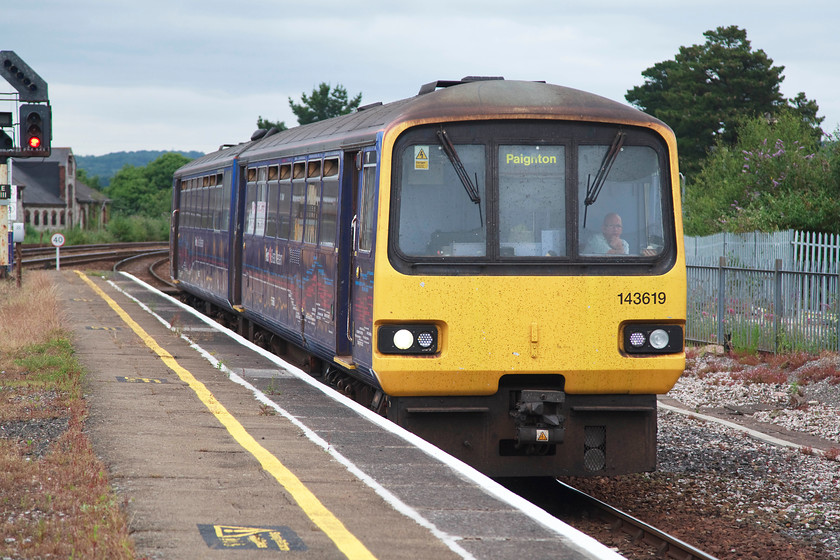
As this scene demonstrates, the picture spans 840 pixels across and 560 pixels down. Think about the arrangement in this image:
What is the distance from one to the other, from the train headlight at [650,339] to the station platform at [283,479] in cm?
178

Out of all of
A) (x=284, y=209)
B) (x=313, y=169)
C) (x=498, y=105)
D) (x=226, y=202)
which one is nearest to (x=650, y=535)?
(x=498, y=105)

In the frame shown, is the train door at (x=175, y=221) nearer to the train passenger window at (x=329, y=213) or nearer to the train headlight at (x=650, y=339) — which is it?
the train passenger window at (x=329, y=213)

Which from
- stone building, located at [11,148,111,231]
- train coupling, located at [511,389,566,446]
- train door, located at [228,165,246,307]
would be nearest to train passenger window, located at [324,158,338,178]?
train coupling, located at [511,389,566,446]

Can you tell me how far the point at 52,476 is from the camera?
698 centimetres

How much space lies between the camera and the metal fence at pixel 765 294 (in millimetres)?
15648

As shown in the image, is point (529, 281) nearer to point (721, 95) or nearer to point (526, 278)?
point (526, 278)

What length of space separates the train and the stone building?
88.3m

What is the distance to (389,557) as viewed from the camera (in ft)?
17.1

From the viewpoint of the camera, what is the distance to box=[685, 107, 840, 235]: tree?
22.9m

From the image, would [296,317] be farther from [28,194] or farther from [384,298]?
[28,194]

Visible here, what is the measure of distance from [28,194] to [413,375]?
91562 millimetres

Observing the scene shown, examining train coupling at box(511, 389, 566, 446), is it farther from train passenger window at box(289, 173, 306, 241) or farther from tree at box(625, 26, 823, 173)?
tree at box(625, 26, 823, 173)

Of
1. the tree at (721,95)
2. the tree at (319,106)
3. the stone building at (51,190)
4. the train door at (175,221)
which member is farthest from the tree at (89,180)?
the train door at (175,221)

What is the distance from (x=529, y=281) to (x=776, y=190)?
19772 millimetres
